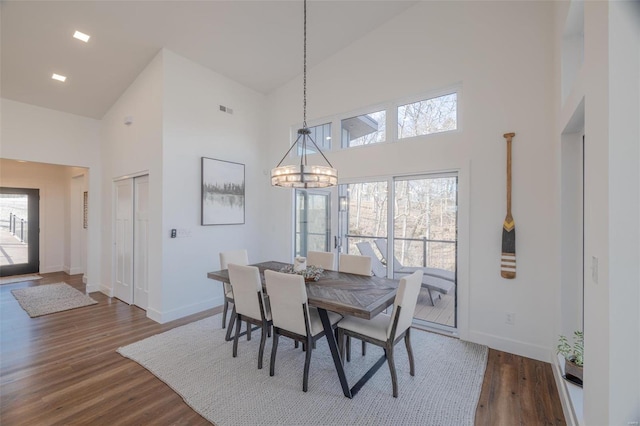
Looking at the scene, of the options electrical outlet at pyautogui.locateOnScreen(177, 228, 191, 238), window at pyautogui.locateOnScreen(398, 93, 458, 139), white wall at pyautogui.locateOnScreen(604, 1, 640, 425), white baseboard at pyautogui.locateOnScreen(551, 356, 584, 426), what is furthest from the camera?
electrical outlet at pyautogui.locateOnScreen(177, 228, 191, 238)

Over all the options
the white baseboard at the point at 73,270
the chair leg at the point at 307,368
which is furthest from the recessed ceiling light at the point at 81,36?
the white baseboard at the point at 73,270

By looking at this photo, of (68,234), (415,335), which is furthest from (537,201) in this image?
(68,234)

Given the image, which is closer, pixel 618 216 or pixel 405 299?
pixel 618 216

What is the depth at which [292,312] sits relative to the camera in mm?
2377

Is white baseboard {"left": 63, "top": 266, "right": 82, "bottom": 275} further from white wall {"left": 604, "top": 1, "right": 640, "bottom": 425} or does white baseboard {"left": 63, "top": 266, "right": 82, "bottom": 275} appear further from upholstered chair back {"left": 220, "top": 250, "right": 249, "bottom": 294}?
white wall {"left": 604, "top": 1, "right": 640, "bottom": 425}

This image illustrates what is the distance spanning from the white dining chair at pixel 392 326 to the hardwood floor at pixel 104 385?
2.41 ft

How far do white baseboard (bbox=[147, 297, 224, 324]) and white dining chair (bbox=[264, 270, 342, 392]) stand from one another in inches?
83.0

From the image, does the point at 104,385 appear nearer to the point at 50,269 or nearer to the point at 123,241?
the point at 123,241

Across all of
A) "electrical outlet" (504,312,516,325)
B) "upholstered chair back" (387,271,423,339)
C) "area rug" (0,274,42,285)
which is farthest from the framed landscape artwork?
"area rug" (0,274,42,285)

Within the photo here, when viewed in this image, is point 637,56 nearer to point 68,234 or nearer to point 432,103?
point 432,103

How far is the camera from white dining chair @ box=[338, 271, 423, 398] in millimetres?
2229

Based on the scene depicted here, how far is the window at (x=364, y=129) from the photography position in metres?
4.07

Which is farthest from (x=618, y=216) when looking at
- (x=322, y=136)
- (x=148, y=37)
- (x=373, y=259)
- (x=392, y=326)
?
(x=148, y=37)

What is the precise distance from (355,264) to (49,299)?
538cm
